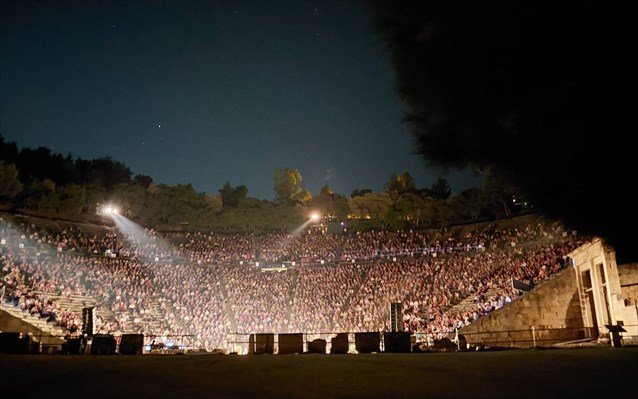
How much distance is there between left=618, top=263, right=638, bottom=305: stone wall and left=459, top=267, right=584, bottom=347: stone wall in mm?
2911

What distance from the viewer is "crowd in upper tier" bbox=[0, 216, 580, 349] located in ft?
89.5

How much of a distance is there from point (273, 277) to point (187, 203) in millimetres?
20887

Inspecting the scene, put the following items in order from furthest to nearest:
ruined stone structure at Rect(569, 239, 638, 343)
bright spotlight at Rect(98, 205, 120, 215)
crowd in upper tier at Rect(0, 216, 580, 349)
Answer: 1. bright spotlight at Rect(98, 205, 120, 215)
2. crowd in upper tier at Rect(0, 216, 580, 349)
3. ruined stone structure at Rect(569, 239, 638, 343)

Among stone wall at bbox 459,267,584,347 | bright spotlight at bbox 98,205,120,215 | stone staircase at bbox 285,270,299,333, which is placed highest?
bright spotlight at bbox 98,205,120,215

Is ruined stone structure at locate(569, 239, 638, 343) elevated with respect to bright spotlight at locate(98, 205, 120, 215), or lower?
lower

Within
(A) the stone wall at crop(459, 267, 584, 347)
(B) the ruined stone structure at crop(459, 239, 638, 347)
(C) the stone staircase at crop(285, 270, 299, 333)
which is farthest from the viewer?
(C) the stone staircase at crop(285, 270, 299, 333)

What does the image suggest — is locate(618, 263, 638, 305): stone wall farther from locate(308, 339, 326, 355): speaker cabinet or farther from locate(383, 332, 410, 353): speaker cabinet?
locate(308, 339, 326, 355): speaker cabinet

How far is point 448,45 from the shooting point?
803 cm

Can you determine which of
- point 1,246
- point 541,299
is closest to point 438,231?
point 541,299

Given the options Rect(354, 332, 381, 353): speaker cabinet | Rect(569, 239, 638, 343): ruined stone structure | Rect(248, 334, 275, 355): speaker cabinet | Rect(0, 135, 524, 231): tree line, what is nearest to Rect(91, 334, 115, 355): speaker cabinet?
Rect(248, 334, 275, 355): speaker cabinet

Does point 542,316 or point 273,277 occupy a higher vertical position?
point 273,277

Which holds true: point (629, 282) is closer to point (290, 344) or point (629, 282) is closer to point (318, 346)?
point (318, 346)

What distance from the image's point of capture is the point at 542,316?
840 inches

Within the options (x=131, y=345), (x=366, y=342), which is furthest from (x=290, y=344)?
(x=131, y=345)
